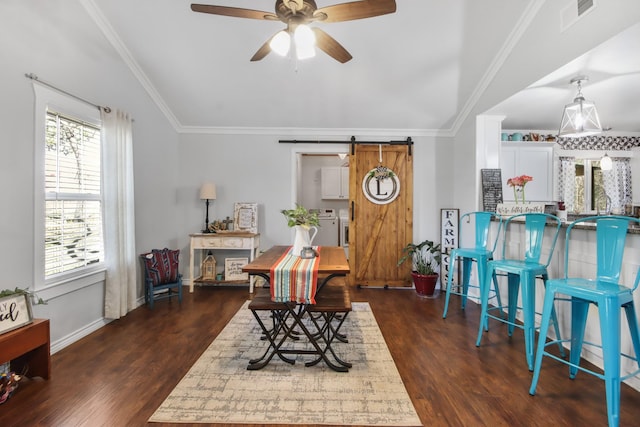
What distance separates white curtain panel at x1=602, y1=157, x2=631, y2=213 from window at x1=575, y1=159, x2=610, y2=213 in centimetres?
9

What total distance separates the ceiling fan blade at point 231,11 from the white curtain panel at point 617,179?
559 cm

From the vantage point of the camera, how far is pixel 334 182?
23.1 ft

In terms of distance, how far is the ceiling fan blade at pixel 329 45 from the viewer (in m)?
2.14

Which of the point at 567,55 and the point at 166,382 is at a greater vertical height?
the point at 567,55

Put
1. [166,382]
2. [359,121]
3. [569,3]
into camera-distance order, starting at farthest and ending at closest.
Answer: [359,121], [569,3], [166,382]

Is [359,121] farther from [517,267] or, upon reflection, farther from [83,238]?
[83,238]

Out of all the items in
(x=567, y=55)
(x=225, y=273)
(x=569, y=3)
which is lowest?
(x=225, y=273)

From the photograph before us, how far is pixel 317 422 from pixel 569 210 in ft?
16.7

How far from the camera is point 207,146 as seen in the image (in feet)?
15.0

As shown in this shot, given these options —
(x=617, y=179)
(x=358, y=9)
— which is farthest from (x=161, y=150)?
(x=617, y=179)

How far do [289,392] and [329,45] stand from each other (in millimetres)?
2367

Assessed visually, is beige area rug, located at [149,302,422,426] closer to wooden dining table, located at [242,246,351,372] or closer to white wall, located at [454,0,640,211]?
wooden dining table, located at [242,246,351,372]

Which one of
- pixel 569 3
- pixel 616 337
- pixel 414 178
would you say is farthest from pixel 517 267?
pixel 414 178

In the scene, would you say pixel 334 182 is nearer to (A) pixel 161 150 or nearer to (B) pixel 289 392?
(A) pixel 161 150
